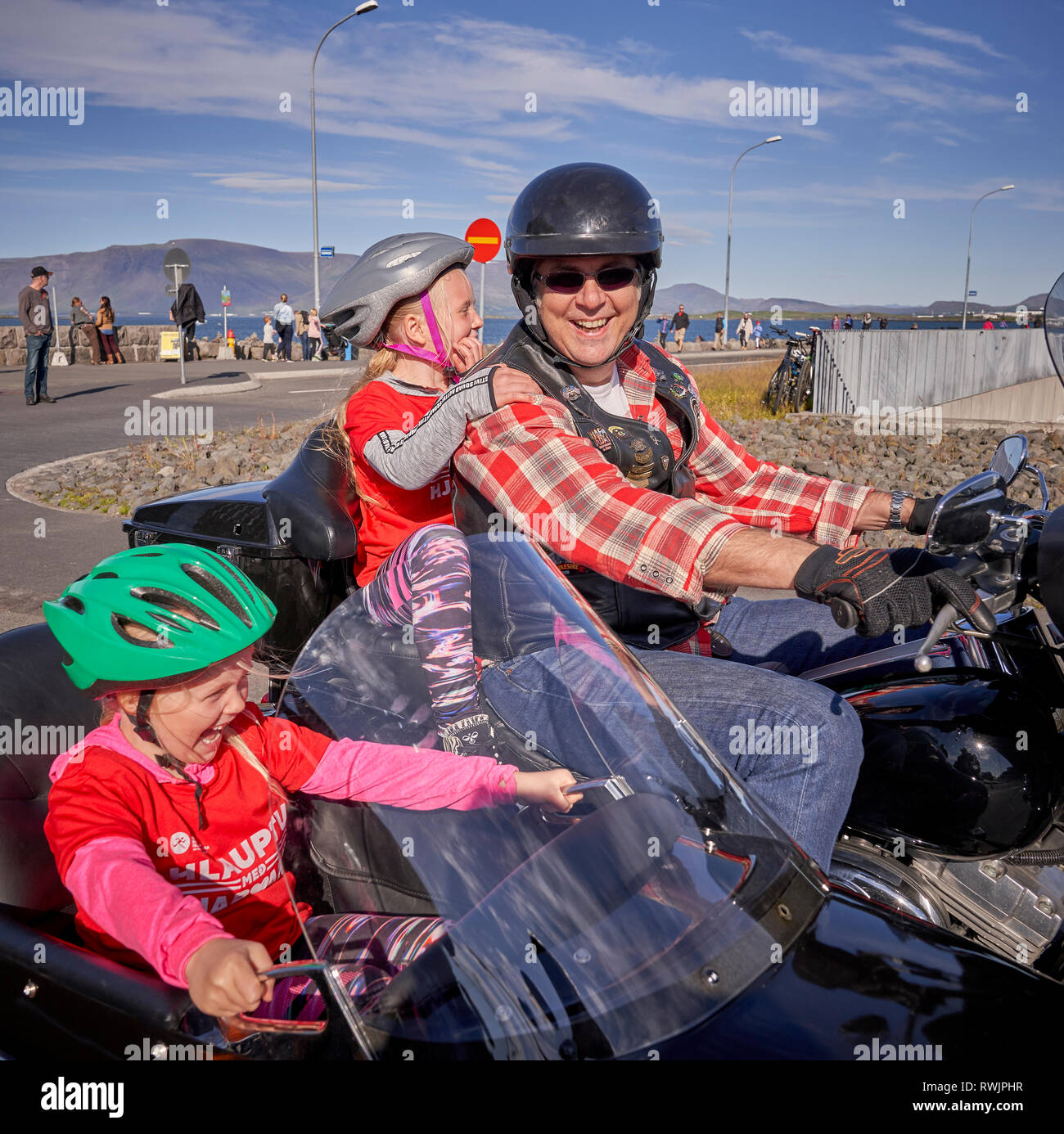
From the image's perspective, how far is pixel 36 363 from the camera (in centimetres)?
1536

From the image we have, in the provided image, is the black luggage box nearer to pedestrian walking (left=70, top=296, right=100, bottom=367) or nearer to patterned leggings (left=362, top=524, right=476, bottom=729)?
patterned leggings (left=362, top=524, right=476, bottom=729)

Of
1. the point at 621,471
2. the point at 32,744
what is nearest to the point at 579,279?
the point at 621,471

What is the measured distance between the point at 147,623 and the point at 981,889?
1604 millimetres

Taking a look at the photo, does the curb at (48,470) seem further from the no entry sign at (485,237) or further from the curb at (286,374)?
the curb at (286,374)

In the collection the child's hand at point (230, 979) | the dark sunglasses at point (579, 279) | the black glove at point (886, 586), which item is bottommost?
the child's hand at point (230, 979)

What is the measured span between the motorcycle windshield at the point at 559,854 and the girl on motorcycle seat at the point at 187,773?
56 mm

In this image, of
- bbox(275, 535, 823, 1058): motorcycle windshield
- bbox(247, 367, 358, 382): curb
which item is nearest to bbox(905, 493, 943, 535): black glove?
bbox(275, 535, 823, 1058): motorcycle windshield

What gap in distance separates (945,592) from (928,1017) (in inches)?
26.3

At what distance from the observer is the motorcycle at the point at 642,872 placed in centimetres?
126

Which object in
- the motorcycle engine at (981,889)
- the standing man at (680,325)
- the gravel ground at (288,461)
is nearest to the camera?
the motorcycle engine at (981,889)

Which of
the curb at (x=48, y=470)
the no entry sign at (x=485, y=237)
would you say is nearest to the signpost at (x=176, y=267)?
the curb at (x=48, y=470)

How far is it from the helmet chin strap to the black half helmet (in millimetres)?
1386

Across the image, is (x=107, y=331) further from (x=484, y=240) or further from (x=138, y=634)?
(x=138, y=634)

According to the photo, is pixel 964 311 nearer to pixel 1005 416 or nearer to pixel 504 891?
pixel 1005 416
